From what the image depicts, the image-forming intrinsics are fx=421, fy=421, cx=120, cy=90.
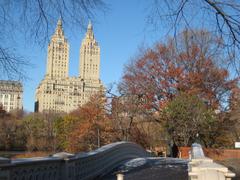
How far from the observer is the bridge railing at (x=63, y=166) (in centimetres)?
750

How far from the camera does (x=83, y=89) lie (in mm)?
67250

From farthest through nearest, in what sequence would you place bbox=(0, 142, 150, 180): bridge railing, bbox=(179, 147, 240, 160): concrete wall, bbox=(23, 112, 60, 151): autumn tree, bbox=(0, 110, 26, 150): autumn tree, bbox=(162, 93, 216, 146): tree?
bbox=(0, 110, 26, 150): autumn tree → bbox=(23, 112, 60, 151): autumn tree → bbox=(179, 147, 240, 160): concrete wall → bbox=(162, 93, 216, 146): tree → bbox=(0, 142, 150, 180): bridge railing

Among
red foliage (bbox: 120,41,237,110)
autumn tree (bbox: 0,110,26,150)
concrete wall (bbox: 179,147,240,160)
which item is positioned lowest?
concrete wall (bbox: 179,147,240,160)

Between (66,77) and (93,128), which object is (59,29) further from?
(66,77)

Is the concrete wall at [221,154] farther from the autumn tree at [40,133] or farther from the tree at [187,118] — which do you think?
the autumn tree at [40,133]

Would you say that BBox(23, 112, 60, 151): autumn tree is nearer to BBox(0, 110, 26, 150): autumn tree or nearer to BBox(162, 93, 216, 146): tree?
BBox(0, 110, 26, 150): autumn tree

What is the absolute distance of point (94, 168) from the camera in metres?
14.7

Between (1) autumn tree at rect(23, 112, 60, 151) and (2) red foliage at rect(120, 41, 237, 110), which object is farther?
(1) autumn tree at rect(23, 112, 60, 151)

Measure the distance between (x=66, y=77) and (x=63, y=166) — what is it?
122 feet

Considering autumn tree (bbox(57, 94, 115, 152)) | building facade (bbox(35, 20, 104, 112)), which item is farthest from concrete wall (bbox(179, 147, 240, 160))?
building facade (bbox(35, 20, 104, 112))

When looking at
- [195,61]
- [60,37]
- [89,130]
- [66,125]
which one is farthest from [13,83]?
[66,125]

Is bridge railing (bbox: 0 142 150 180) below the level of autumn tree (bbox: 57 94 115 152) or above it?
below

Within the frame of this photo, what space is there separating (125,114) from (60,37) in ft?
97.0

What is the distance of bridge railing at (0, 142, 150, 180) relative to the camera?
7496 millimetres
